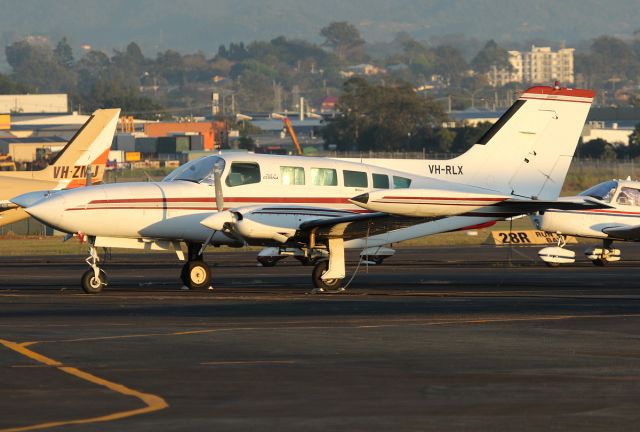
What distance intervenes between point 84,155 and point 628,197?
61.6ft

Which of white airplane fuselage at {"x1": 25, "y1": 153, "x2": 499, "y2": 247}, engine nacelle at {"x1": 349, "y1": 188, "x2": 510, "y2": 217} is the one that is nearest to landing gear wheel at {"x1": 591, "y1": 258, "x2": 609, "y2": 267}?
white airplane fuselage at {"x1": 25, "y1": 153, "x2": 499, "y2": 247}

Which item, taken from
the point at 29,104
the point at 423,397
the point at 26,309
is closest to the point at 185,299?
the point at 26,309

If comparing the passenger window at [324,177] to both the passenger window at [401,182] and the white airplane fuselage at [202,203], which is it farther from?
the passenger window at [401,182]

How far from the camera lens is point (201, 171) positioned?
24594mm

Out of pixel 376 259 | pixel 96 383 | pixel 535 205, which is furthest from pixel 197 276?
→ pixel 96 383

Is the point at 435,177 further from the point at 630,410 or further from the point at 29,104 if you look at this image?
the point at 29,104

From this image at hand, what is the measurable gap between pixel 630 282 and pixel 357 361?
491 inches

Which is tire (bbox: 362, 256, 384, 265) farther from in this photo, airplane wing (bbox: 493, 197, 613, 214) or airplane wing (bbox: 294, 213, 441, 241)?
airplane wing (bbox: 493, 197, 613, 214)

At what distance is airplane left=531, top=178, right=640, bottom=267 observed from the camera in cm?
3067

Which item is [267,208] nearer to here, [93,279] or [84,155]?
[93,279]

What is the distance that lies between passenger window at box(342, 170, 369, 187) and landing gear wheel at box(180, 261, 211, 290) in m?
3.06

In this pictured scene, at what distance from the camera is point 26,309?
2075 cm

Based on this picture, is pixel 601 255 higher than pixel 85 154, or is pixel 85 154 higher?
pixel 85 154

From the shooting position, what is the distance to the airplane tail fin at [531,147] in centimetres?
2695
